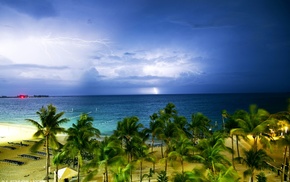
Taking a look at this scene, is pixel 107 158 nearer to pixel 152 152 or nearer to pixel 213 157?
pixel 152 152

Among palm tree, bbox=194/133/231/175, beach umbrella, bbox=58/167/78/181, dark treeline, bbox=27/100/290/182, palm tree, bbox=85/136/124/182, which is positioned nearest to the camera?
dark treeline, bbox=27/100/290/182

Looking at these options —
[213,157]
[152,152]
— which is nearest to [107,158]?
[152,152]

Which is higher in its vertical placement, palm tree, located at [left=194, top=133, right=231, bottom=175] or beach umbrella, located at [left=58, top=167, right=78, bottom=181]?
palm tree, located at [left=194, top=133, right=231, bottom=175]

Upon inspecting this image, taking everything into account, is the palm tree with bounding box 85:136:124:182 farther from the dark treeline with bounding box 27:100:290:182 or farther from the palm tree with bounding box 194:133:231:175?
the palm tree with bounding box 194:133:231:175

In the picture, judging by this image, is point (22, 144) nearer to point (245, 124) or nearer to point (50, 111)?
point (50, 111)

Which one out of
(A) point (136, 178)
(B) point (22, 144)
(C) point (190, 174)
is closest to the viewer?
(C) point (190, 174)

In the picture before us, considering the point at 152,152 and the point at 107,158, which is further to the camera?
the point at 152,152

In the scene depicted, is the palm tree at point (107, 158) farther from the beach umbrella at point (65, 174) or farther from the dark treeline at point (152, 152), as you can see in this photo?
the beach umbrella at point (65, 174)

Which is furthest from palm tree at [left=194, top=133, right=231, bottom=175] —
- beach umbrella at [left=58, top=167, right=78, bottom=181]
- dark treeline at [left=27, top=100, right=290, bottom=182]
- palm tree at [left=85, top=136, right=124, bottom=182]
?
beach umbrella at [left=58, top=167, right=78, bottom=181]

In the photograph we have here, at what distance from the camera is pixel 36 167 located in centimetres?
3412

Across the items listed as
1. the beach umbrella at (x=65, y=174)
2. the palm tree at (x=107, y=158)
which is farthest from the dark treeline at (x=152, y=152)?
the beach umbrella at (x=65, y=174)

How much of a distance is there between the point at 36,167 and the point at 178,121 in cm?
2305

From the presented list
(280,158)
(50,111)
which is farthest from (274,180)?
(50,111)

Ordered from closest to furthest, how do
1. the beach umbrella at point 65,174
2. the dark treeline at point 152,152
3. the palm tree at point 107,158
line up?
the dark treeline at point 152,152 < the palm tree at point 107,158 < the beach umbrella at point 65,174
